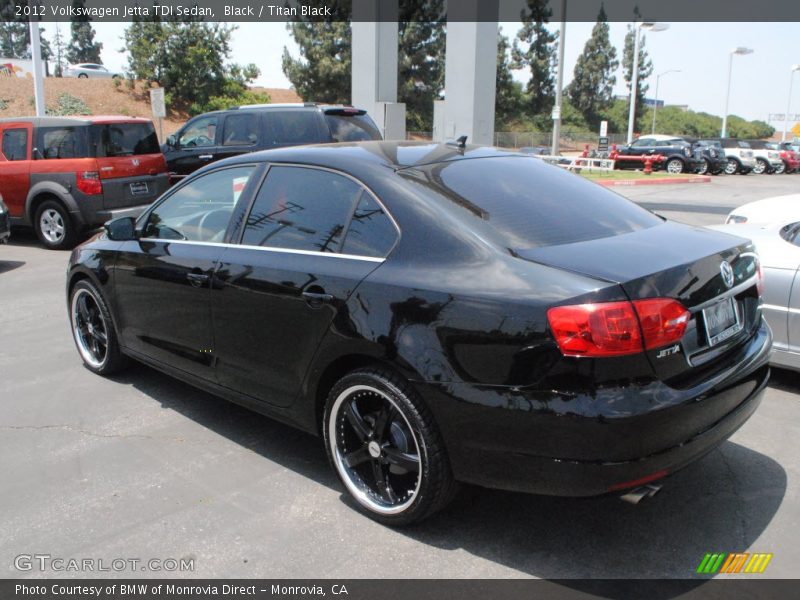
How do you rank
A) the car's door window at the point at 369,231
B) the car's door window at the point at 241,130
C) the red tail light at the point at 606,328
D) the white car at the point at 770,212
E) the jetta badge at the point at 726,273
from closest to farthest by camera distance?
1. the red tail light at the point at 606,328
2. the jetta badge at the point at 726,273
3. the car's door window at the point at 369,231
4. the white car at the point at 770,212
5. the car's door window at the point at 241,130

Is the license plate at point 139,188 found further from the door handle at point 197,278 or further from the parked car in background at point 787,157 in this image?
the parked car in background at point 787,157

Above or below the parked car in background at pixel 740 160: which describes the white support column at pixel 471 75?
above

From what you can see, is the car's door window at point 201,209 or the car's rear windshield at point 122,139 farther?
the car's rear windshield at point 122,139

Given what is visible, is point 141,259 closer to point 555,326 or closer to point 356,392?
point 356,392

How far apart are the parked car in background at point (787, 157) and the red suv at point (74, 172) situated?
108ft

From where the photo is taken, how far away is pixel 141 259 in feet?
14.9

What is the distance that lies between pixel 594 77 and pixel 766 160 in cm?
4046

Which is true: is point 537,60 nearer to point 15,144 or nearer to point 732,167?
point 732,167

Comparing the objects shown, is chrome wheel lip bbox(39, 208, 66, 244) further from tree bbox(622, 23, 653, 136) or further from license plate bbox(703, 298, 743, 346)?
tree bbox(622, 23, 653, 136)

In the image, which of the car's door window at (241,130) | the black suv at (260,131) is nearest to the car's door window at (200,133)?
the black suv at (260,131)

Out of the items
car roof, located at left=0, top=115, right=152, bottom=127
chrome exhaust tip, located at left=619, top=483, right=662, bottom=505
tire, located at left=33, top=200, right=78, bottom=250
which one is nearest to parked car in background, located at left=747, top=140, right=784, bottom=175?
Result: car roof, located at left=0, top=115, right=152, bottom=127

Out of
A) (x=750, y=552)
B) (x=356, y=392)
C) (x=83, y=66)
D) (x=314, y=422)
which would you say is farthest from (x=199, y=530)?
(x=83, y=66)

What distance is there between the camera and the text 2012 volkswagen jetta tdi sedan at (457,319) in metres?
2.68

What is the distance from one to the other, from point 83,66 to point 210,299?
58168mm
